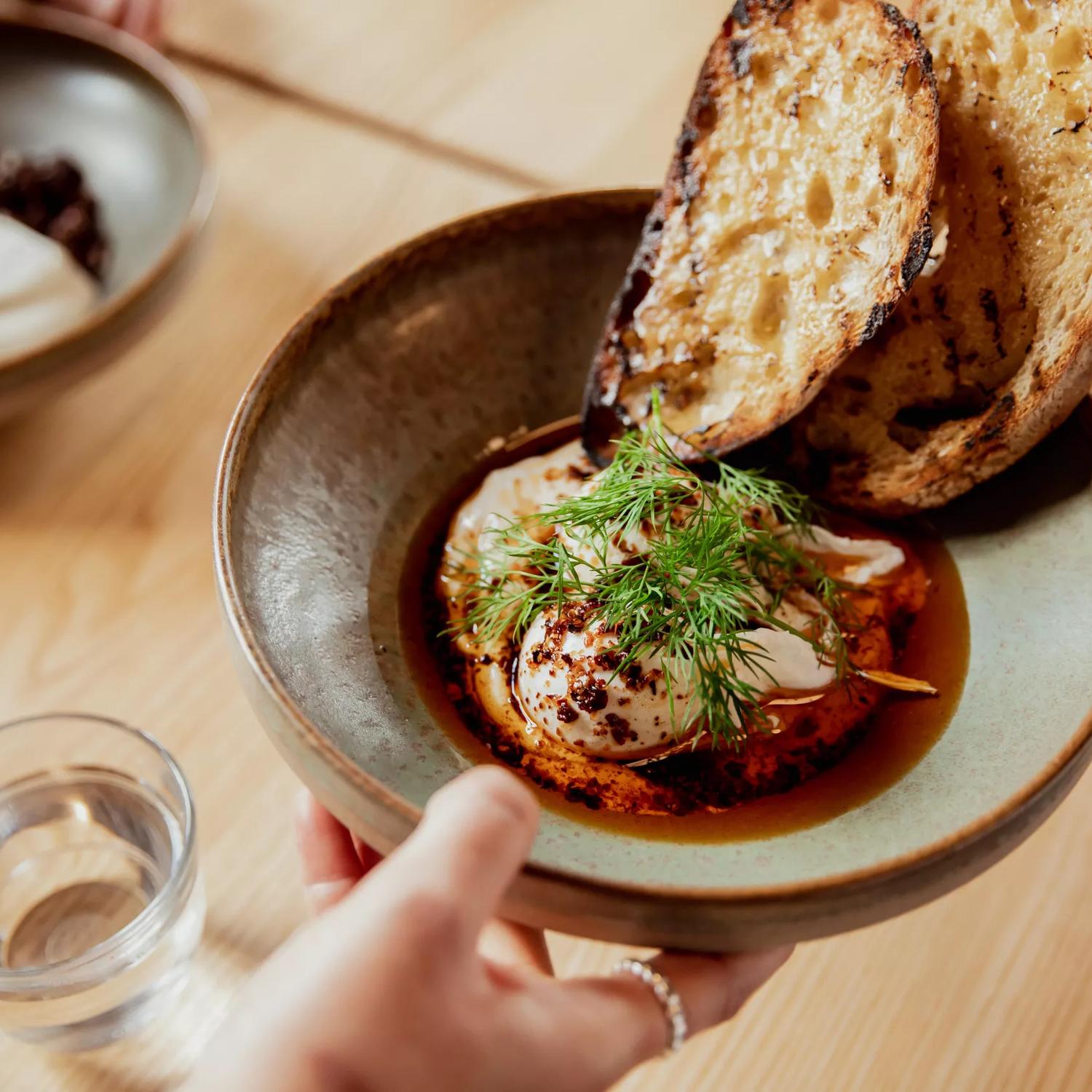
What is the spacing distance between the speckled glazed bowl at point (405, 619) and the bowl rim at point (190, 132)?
0.35m

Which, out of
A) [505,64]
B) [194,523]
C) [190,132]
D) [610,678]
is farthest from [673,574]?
[505,64]

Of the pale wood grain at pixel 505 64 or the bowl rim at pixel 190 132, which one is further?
the pale wood grain at pixel 505 64

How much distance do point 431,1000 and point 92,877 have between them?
2.12 ft

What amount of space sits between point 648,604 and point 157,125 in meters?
1.16

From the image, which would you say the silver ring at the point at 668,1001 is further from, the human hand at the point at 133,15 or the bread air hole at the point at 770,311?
the human hand at the point at 133,15

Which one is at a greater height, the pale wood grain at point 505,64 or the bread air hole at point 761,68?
the bread air hole at point 761,68

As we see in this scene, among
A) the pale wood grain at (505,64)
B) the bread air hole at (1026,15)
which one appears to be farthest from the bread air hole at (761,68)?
the pale wood grain at (505,64)

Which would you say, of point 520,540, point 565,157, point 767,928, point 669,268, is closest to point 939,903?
point 767,928

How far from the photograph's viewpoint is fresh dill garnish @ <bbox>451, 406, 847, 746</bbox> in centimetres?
97

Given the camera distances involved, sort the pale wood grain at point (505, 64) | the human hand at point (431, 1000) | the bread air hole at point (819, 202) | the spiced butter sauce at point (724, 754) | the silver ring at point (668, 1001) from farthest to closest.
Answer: the pale wood grain at point (505, 64), the bread air hole at point (819, 202), the spiced butter sauce at point (724, 754), the silver ring at point (668, 1001), the human hand at point (431, 1000)

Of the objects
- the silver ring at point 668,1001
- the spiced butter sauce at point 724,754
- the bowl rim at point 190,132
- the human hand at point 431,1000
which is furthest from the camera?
the bowl rim at point 190,132

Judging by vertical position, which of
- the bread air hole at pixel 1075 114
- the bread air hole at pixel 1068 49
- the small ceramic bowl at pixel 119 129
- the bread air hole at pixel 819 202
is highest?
the bread air hole at pixel 1068 49

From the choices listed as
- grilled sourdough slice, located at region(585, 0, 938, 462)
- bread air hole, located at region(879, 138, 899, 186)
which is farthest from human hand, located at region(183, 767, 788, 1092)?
bread air hole, located at region(879, 138, 899, 186)

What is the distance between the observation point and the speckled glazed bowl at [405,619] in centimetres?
76
